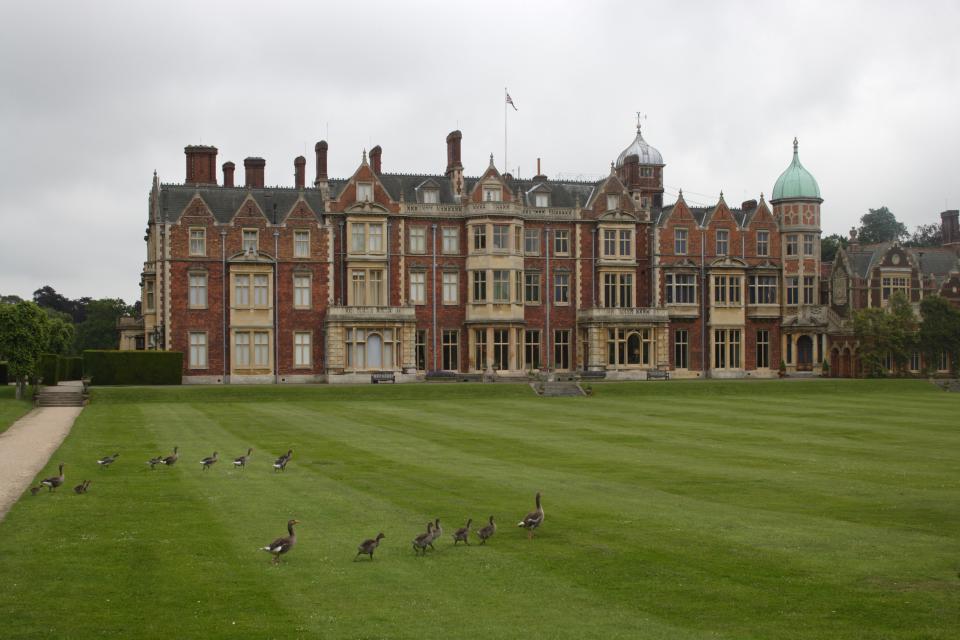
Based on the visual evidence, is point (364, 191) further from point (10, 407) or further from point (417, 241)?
point (10, 407)

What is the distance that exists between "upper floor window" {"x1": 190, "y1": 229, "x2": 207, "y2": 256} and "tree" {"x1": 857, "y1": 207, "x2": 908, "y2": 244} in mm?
94231

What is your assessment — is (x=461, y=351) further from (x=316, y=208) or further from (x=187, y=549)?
Result: (x=187, y=549)

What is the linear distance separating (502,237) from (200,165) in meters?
18.6

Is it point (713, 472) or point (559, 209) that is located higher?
point (559, 209)

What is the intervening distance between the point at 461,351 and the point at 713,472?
42425mm


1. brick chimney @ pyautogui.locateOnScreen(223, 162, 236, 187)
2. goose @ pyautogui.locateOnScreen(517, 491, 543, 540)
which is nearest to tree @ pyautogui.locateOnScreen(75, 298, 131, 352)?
brick chimney @ pyautogui.locateOnScreen(223, 162, 236, 187)

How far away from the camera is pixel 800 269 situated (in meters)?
74.5

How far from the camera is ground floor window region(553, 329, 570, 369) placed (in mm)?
70188

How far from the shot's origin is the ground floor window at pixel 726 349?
72.9m

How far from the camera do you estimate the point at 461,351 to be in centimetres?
6819

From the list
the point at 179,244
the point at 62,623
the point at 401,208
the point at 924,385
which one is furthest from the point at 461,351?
the point at 62,623

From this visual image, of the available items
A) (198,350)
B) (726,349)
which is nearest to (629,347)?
(726,349)

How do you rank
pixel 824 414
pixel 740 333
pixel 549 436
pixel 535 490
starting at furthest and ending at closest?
1. pixel 740 333
2. pixel 824 414
3. pixel 549 436
4. pixel 535 490

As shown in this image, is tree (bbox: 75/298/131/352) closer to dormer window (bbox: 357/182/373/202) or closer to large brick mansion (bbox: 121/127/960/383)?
large brick mansion (bbox: 121/127/960/383)
